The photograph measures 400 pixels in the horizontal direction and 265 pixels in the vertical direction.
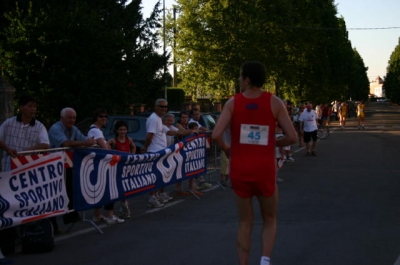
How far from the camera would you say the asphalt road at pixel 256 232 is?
766cm

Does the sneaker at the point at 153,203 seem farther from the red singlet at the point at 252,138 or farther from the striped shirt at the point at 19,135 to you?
the red singlet at the point at 252,138

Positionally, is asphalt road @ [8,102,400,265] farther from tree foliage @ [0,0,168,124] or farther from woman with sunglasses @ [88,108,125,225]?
tree foliage @ [0,0,168,124]

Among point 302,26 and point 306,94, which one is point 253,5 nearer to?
point 302,26

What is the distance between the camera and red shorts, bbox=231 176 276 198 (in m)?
5.75

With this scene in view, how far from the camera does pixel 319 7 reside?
214 ft

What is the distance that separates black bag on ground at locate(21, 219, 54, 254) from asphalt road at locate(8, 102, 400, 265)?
106 millimetres

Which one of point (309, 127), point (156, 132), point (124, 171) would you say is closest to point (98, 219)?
point (124, 171)

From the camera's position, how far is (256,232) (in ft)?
29.9

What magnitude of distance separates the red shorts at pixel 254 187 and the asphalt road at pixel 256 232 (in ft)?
5.39

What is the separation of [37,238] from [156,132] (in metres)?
4.18

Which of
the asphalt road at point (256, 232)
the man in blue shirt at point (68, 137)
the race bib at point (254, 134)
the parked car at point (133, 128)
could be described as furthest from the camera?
the parked car at point (133, 128)

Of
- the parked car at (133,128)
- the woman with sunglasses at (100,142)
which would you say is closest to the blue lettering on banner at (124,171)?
the woman with sunglasses at (100,142)

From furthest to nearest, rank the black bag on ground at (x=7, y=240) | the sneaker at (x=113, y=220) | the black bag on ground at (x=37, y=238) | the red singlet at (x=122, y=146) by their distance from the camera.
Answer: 1. the red singlet at (x=122, y=146)
2. the sneaker at (x=113, y=220)
3. the black bag on ground at (x=37, y=238)
4. the black bag on ground at (x=7, y=240)

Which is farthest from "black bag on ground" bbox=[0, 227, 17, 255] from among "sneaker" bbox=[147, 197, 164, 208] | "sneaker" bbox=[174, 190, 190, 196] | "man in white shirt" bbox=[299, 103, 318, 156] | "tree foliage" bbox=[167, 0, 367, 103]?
"tree foliage" bbox=[167, 0, 367, 103]
